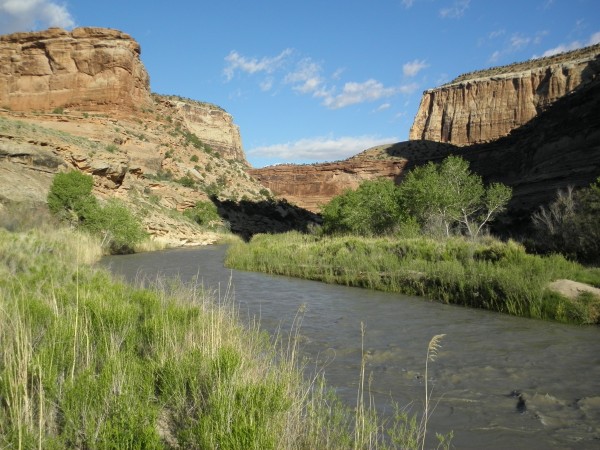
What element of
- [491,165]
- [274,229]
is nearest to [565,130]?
[491,165]

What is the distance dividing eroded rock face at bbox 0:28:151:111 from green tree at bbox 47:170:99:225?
3021 centimetres

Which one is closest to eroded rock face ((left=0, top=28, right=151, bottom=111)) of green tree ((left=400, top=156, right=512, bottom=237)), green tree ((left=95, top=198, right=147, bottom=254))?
green tree ((left=95, top=198, right=147, bottom=254))

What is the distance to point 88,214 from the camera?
26406mm

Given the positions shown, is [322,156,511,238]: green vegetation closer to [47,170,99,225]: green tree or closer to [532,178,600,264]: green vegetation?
[532,178,600,264]: green vegetation

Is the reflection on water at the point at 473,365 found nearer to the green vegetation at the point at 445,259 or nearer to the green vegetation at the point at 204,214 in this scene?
the green vegetation at the point at 445,259

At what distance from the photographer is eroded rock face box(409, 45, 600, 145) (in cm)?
7631

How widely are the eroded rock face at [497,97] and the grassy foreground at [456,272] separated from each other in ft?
220

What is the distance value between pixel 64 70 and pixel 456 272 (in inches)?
2252

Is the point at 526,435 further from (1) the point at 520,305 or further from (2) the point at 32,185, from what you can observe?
(2) the point at 32,185

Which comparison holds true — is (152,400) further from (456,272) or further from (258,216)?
(258,216)

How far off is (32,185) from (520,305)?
95.0 feet

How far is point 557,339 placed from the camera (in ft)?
24.2

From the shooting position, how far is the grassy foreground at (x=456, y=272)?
Answer: 9.29 metres

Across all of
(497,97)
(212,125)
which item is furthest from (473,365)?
(212,125)
